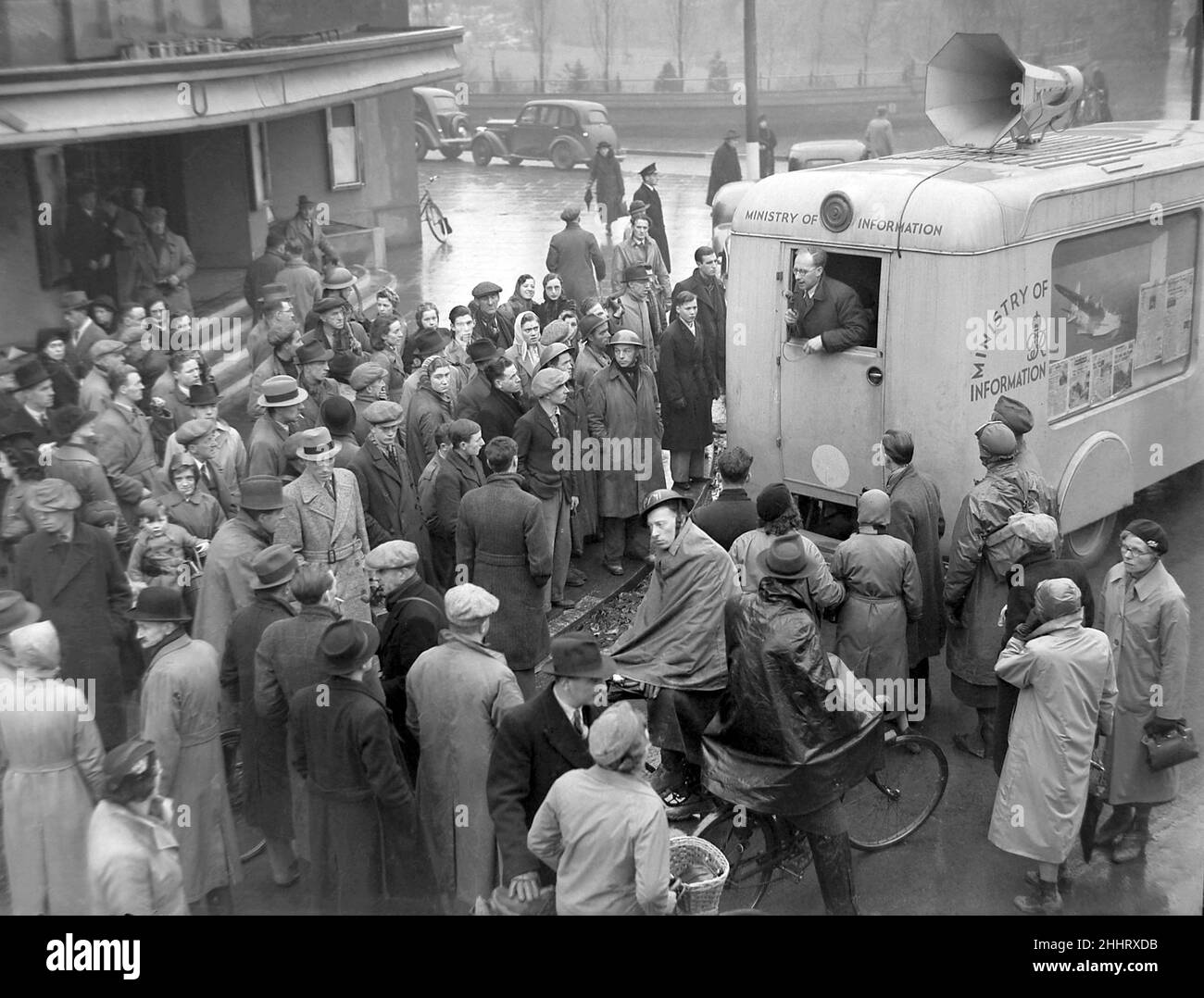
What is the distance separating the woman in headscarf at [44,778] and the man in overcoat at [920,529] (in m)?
4.24

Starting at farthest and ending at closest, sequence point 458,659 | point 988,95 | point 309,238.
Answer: point 309,238 < point 988,95 < point 458,659

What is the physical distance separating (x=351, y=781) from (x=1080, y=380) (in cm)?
587

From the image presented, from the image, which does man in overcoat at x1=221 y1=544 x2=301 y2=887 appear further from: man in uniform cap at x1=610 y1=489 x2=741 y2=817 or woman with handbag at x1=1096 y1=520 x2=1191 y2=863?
woman with handbag at x1=1096 y1=520 x2=1191 y2=863

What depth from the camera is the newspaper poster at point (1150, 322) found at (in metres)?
9.28

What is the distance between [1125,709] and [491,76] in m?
37.5

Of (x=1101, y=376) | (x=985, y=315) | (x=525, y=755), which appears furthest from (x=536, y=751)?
(x=1101, y=376)

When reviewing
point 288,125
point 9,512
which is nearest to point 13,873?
point 9,512

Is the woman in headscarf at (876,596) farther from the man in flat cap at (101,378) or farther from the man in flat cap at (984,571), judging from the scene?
the man in flat cap at (101,378)

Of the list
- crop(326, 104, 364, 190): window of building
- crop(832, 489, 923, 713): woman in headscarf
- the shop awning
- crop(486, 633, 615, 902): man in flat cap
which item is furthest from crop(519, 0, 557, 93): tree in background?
crop(486, 633, 615, 902): man in flat cap

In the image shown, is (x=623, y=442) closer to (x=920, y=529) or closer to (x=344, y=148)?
(x=920, y=529)

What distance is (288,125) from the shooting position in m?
18.0

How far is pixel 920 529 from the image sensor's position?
7.15m

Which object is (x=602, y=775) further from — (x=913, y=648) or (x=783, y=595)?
(x=913, y=648)

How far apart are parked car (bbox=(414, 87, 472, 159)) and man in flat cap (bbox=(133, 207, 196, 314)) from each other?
19652mm
